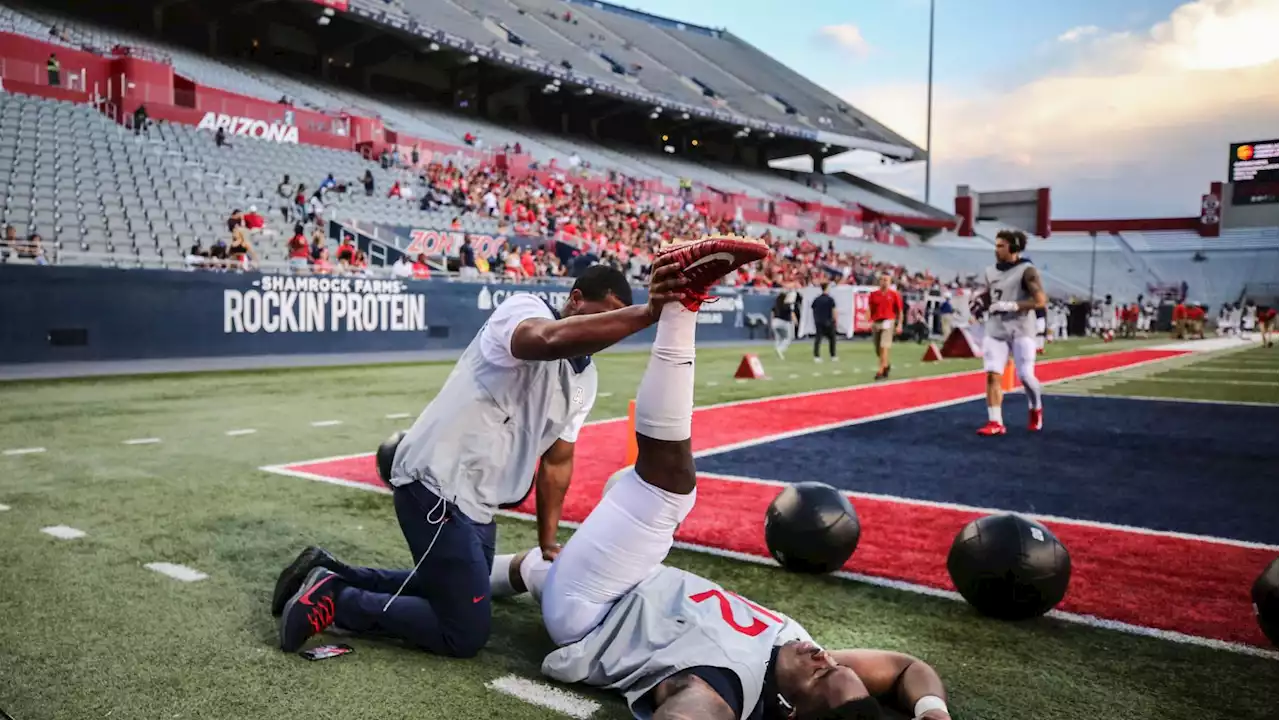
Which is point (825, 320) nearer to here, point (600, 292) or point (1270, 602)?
point (1270, 602)

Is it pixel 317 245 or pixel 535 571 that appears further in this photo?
pixel 317 245

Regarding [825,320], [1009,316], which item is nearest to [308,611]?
[1009,316]

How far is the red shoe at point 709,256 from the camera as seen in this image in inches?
102

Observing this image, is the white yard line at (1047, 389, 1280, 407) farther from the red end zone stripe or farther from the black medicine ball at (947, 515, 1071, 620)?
the black medicine ball at (947, 515, 1071, 620)

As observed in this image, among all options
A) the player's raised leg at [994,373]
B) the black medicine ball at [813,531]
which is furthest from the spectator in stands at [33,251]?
the black medicine ball at [813,531]

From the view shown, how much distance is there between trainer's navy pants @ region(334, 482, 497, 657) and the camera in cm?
347

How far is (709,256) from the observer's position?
2680mm

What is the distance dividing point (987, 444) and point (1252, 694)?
5.78 m

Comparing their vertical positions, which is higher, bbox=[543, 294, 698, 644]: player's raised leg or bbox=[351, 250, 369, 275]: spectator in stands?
bbox=[351, 250, 369, 275]: spectator in stands

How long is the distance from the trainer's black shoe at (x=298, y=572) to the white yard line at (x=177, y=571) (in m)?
0.71

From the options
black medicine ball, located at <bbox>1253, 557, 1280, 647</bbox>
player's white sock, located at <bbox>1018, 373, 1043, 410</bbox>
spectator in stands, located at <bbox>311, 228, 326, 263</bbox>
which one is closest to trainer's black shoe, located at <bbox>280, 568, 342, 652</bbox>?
black medicine ball, located at <bbox>1253, 557, 1280, 647</bbox>

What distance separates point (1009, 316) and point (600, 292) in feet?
23.4

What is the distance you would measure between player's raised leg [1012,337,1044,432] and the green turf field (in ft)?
18.9

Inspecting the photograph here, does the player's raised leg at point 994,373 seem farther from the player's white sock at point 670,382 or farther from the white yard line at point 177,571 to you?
the white yard line at point 177,571
